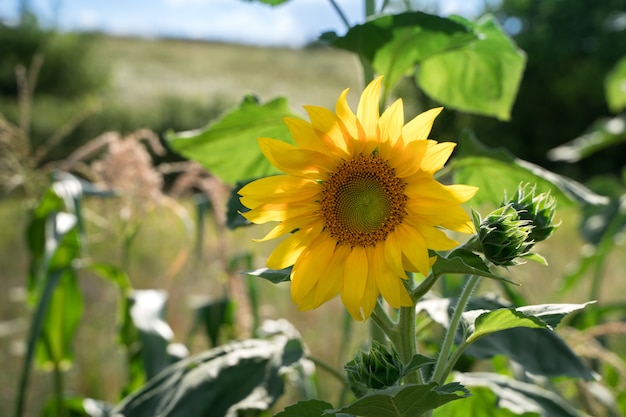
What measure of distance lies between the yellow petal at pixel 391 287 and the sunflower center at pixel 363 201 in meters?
0.03

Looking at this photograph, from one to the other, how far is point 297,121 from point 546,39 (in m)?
8.26

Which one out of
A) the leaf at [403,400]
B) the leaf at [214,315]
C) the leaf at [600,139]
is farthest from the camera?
the leaf at [600,139]

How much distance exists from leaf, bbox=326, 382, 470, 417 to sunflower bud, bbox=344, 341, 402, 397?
24 mm

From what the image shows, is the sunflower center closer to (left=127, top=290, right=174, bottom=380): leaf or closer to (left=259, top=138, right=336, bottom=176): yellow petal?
(left=259, top=138, right=336, bottom=176): yellow petal

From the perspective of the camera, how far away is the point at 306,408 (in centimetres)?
58

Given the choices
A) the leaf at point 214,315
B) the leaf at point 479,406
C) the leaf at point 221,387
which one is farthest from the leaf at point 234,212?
the leaf at point 214,315

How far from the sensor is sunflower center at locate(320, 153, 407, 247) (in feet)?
1.87

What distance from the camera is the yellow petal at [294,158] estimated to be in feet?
1.91

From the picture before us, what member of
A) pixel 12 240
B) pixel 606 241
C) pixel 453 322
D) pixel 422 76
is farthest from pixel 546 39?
pixel 453 322

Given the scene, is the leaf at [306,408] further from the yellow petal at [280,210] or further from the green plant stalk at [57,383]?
the green plant stalk at [57,383]

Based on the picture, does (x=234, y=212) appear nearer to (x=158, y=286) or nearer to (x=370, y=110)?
(x=370, y=110)

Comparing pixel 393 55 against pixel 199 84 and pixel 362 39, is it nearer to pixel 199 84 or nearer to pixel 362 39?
pixel 362 39

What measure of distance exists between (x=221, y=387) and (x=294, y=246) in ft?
0.96

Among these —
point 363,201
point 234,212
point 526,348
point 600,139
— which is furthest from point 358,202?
point 600,139
